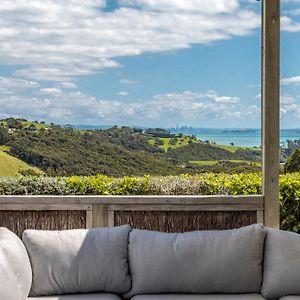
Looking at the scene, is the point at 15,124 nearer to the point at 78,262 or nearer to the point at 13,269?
the point at 78,262

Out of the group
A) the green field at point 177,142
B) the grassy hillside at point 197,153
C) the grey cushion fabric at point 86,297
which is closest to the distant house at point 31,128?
the green field at point 177,142

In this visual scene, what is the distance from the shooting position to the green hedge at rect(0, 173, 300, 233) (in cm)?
526

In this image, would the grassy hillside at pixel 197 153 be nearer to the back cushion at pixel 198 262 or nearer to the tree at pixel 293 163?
the tree at pixel 293 163

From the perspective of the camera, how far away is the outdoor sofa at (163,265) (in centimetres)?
419

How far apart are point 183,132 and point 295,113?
94 centimetres

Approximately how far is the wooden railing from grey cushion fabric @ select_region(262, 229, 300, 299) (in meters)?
0.79

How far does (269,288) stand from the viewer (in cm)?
417

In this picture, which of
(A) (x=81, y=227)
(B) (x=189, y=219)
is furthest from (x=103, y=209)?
(B) (x=189, y=219)

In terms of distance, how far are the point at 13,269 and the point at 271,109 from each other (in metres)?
2.36

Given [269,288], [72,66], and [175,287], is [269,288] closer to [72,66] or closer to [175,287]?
[175,287]

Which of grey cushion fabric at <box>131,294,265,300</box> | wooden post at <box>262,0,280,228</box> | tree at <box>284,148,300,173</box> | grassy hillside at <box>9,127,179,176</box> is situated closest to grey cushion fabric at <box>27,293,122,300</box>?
grey cushion fabric at <box>131,294,265,300</box>

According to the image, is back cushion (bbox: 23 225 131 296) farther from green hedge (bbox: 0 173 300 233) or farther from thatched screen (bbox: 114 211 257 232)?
green hedge (bbox: 0 173 300 233)

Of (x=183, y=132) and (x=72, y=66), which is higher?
(x=72, y=66)

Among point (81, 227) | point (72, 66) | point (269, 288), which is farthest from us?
point (72, 66)
